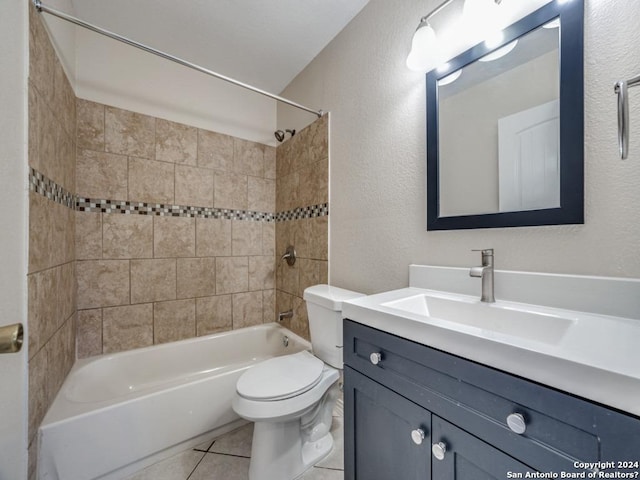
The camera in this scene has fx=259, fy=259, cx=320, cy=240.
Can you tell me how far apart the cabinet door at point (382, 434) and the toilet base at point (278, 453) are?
39cm

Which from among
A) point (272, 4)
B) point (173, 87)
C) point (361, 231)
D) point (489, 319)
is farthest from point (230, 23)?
point (489, 319)

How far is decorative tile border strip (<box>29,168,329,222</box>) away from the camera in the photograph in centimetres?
118

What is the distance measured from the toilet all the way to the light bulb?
1.18 meters

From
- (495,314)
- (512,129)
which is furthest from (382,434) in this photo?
(512,129)

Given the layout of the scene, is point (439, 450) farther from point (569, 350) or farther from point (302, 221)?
point (302, 221)

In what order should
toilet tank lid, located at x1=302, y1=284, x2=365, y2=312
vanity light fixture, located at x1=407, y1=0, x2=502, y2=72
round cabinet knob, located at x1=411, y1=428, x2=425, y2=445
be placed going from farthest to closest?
toilet tank lid, located at x1=302, y1=284, x2=365, y2=312
vanity light fixture, located at x1=407, y1=0, x2=502, y2=72
round cabinet knob, located at x1=411, y1=428, x2=425, y2=445

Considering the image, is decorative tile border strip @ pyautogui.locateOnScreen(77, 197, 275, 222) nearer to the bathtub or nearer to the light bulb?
the bathtub

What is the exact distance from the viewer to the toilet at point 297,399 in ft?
3.68

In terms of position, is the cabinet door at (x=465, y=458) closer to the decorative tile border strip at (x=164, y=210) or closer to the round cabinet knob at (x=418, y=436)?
the round cabinet knob at (x=418, y=436)

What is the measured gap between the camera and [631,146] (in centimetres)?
72

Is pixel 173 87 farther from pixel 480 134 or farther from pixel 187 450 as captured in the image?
pixel 187 450

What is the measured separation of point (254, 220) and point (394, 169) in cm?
142

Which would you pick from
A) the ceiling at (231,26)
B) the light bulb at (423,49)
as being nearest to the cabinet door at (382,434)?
the light bulb at (423,49)

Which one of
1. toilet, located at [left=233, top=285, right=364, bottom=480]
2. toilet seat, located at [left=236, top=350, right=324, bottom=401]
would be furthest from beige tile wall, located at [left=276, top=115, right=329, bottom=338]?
toilet seat, located at [left=236, top=350, right=324, bottom=401]
